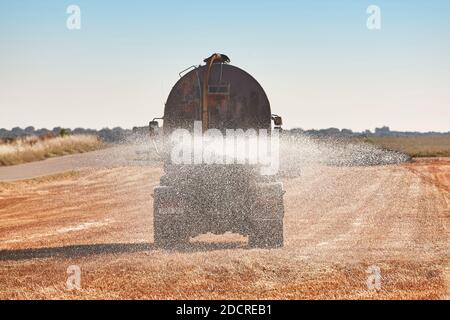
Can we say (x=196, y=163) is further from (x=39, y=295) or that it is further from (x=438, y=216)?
(x=438, y=216)

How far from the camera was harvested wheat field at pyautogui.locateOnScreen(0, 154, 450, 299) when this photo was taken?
385 inches

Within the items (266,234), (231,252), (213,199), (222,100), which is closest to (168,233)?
(213,199)

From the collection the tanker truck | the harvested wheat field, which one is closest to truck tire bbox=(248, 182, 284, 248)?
the tanker truck

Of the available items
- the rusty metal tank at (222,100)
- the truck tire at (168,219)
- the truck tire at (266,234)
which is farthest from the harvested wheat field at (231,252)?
the rusty metal tank at (222,100)

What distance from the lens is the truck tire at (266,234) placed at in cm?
1330

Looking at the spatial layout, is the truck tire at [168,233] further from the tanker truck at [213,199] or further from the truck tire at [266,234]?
the truck tire at [266,234]

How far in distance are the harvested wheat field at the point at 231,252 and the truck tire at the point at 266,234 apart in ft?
0.83

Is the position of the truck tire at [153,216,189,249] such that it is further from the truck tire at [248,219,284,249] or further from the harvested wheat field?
the truck tire at [248,219,284,249]

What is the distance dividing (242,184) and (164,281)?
3534 millimetres

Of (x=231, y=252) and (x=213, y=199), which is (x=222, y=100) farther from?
(x=231, y=252)

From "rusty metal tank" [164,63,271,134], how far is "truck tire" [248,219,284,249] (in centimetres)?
205

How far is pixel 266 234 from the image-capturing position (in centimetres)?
1341
